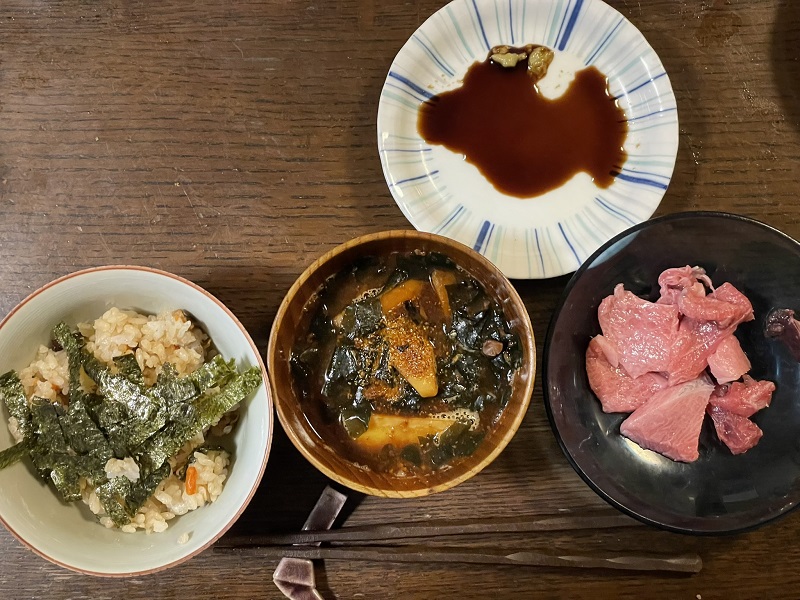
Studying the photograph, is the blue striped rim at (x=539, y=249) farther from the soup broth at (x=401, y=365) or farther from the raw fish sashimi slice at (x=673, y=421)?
the raw fish sashimi slice at (x=673, y=421)

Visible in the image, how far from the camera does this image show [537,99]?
6.68 ft

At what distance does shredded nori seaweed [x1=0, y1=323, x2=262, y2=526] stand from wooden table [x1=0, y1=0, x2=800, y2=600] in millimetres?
370

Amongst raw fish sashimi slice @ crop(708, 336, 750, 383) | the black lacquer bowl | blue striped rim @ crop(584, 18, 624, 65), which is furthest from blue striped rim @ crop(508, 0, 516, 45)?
raw fish sashimi slice @ crop(708, 336, 750, 383)

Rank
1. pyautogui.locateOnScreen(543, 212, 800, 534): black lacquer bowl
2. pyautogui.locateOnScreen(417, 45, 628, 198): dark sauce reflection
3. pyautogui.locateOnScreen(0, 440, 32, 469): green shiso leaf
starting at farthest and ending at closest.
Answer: pyautogui.locateOnScreen(417, 45, 628, 198): dark sauce reflection → pyautogui.locateOnScreen(543, 212, 800, 534): black lacquer bowl → pyautogui.locateOnScreen(0, 440, 32, 469): green shiso leaf

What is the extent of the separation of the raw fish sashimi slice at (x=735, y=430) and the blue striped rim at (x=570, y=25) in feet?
4.09

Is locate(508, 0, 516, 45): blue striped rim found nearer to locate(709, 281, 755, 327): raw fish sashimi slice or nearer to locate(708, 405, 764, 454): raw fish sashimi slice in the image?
locate(709, 281, 755, 327): raw fish sashimi slice

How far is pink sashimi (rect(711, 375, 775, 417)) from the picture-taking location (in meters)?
1.82

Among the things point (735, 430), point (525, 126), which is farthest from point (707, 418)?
point (525, 126)

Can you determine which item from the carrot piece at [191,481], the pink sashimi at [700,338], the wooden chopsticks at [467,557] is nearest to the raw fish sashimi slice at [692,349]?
the pink sashimi at [700,338]

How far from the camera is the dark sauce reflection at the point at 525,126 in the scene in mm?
2012

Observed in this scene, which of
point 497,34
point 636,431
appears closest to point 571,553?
point 636,431

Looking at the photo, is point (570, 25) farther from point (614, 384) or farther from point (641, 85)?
point (614, 384)

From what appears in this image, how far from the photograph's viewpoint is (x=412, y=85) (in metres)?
1.97

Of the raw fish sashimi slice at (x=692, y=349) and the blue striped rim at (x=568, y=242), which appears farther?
the blue striped rim at (x=568, y=242)
